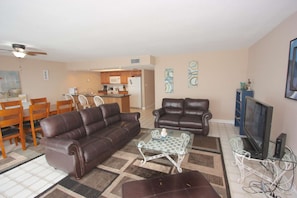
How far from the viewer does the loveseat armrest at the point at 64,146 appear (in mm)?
1962

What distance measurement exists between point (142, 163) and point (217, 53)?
13.2 ft

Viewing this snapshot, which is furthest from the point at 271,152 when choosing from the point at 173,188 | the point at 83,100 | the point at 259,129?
the point at 83,100

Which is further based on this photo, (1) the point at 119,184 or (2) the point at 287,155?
(1) the point at 119,184

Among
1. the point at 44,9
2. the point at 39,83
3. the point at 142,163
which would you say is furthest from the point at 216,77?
the point at 39,83

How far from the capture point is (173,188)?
142 centimetres

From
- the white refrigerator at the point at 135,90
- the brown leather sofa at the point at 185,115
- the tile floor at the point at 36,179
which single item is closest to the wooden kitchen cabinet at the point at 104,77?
the white refrigerator at the point at 135,90

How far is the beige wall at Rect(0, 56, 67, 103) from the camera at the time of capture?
15.5ft

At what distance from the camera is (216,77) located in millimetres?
4594

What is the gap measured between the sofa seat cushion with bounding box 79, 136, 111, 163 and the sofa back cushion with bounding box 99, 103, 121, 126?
2.72 feet

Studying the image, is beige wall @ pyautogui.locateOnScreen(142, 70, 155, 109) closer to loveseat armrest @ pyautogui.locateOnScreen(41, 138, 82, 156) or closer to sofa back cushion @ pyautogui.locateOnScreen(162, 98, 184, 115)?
sofa back cushion @ pyautogui.locateOnScreen(162, 98, 184, 115)

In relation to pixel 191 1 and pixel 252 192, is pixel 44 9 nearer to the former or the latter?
pixel 191 1

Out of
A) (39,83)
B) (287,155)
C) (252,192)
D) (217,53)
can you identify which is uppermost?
(217,53)

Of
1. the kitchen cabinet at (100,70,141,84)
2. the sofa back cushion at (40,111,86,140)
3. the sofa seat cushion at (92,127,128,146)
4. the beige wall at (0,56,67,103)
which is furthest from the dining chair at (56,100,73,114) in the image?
the kitchen cabinet at (100,70,141,84)

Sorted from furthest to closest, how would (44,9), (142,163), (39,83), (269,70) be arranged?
(39,83), (269,70), (142,163), (44,9)
